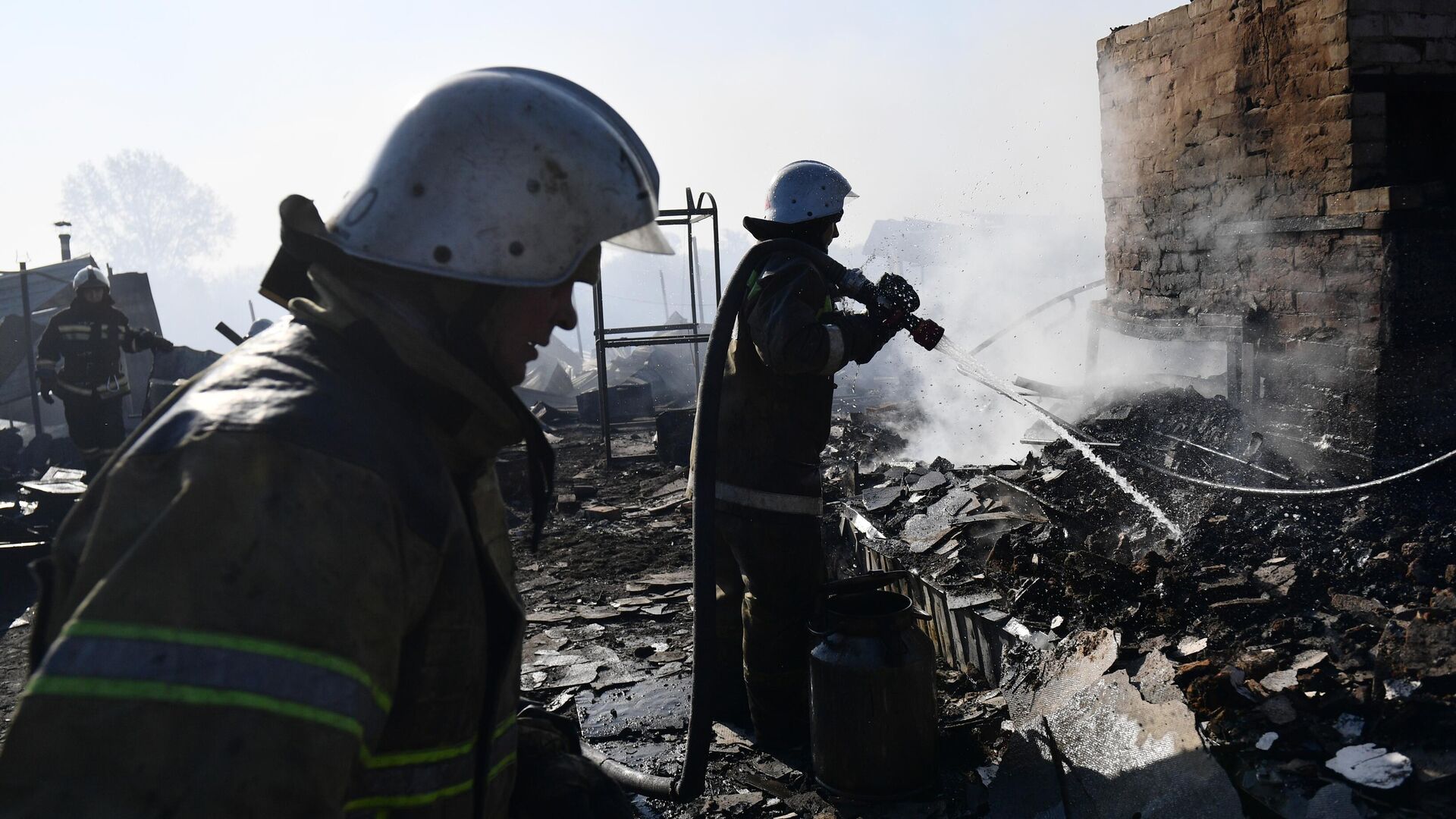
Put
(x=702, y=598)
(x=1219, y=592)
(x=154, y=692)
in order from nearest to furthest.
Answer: (x=154, y=692) < (x=702, y=598) < (x=1219, y=592)

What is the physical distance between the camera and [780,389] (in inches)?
181

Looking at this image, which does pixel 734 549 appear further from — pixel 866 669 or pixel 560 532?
pixel 560 532

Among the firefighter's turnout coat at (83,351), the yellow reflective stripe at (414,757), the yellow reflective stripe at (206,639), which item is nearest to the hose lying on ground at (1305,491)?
the yellow reflective stripe at (414,757)

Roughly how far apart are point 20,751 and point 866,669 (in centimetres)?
339

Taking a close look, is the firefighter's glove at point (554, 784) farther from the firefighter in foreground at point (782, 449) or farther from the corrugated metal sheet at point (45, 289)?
the corrugated metal sheet at point (45, 289)

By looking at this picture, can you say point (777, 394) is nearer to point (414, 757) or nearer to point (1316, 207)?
point (414, 757)

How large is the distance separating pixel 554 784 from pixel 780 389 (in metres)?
2.97

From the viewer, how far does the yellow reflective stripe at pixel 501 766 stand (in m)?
1.49

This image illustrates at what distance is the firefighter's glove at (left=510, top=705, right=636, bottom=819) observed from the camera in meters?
1.75

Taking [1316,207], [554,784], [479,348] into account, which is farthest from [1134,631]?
[479,348]

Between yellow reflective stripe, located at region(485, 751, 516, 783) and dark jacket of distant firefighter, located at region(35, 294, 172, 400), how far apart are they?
10993 millimetres

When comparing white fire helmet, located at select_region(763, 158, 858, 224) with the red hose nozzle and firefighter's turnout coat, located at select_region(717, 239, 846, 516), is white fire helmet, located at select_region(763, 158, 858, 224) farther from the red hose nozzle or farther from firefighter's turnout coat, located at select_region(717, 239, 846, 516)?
the red hose nozzle

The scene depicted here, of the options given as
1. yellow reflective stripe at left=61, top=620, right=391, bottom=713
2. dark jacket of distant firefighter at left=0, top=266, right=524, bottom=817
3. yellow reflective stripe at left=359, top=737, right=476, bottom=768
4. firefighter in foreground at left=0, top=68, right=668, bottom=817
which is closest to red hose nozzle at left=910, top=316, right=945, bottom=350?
firefighter in foreground at left=0, top=68, right=668, bottom=817

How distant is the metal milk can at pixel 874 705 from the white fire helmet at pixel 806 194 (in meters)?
1.89
